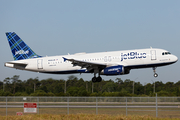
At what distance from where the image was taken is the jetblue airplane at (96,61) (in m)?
35.6

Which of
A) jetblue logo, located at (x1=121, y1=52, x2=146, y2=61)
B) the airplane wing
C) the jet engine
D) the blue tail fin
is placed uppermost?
the blue tail fin

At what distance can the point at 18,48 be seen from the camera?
4538 cm

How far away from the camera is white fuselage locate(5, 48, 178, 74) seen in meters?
35.6

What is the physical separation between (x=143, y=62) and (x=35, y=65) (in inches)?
630

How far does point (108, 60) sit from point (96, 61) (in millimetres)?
1782

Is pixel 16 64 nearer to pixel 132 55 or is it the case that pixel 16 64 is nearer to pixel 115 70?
pixel 115 70

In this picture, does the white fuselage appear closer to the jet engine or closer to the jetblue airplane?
the jetblue airplane

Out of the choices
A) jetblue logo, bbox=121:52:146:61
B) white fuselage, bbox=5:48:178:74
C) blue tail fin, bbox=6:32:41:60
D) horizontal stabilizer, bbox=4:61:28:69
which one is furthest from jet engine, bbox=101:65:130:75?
horizontal stabilizer, bbox=4:61:28:69

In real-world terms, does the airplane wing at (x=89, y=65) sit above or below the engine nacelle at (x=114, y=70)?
above

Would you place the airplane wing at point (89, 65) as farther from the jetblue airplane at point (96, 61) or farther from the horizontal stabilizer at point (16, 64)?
the horizontal stabilizer at point (16, 64)

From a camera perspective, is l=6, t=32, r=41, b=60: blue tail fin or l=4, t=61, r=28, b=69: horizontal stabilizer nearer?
l=4, t=61, r=28, b=69: horizontal stabilizer

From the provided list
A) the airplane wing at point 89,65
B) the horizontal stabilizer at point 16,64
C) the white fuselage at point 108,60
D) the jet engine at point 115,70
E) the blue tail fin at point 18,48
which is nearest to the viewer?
the white fuselage at point 108,60

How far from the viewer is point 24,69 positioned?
138ft

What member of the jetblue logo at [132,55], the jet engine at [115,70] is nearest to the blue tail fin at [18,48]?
the jet engine at [115,70]
